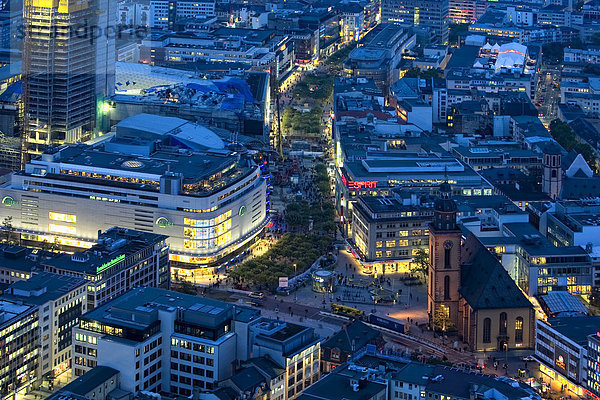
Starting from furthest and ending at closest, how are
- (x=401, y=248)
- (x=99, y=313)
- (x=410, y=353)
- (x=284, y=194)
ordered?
(x=284, y=194) < (x=401, y=248) < (x=410, y=353) < (x=99, y=313)

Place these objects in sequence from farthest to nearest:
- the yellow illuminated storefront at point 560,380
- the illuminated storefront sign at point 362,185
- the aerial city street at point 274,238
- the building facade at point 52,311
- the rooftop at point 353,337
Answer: the illuminated storefront sign at point 362,185
the rooftop at point 353,337
the building facade at point 52,311
the yellow illuminated storefront at point 560,380
the aerial city street at point 274,238

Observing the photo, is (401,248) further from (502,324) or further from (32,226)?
(32,226)

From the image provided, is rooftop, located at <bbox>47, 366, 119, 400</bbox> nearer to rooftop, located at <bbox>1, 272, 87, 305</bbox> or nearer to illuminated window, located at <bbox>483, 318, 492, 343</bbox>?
rooftop, located at <bbox>1, 272, 87, 305</bbox>

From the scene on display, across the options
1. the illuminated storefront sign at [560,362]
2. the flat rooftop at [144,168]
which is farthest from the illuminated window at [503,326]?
the flat rooftop at [144,168]

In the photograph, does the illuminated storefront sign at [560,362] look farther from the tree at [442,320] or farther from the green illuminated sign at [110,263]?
the green illuminated sign at [110,263]

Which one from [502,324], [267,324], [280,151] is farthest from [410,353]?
[280,151]
